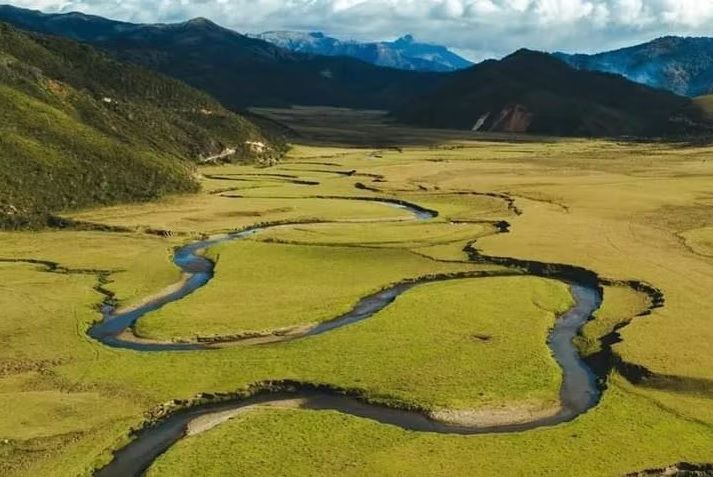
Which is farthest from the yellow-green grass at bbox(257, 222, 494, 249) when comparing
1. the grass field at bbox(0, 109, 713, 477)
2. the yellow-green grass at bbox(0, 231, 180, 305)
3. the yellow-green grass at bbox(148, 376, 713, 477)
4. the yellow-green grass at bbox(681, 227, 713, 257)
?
the yellow-green grass at bbox(148, 376, 713, 477)

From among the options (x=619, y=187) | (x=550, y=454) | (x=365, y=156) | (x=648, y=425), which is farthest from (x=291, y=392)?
(x=365, y=156)

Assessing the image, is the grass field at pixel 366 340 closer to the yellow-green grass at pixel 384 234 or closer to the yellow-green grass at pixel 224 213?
the yellow-green grass at pixel 384 234

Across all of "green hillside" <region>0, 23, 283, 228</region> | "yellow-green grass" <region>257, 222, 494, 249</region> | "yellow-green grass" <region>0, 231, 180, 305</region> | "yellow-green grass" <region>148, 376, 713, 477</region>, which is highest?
"green hillside" <region>0, 23, 283, 228</region>

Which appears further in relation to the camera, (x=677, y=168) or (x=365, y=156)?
(x=365, y=156)

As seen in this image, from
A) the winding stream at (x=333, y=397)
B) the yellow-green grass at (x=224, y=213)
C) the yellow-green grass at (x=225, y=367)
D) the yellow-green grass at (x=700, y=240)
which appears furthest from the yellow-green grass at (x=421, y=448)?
the yellow-green grass at (x=224, y=213)

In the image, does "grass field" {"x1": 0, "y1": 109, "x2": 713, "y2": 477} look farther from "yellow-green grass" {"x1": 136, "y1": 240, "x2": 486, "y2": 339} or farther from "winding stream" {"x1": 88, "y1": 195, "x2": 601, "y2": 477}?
"winding stream" {"x1": 88, "y1": 195, "x2": 601, "y2": 477}

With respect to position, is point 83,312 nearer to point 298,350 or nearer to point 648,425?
point 298,350
